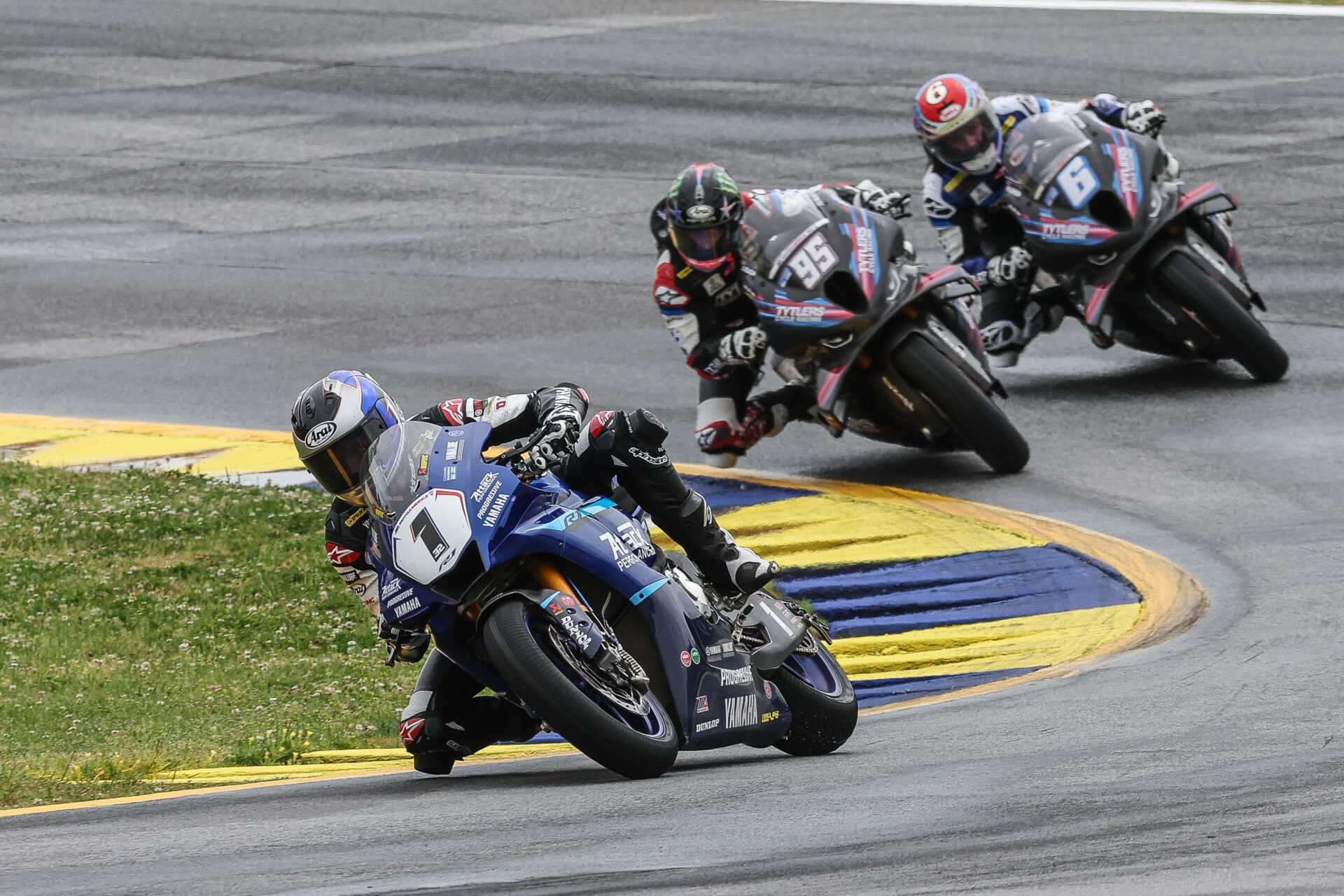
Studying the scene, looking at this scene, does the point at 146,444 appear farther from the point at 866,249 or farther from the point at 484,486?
the point at 484,486

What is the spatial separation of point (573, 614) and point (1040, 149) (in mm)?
6939

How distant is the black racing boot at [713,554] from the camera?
285 inches

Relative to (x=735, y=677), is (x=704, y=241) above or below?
above

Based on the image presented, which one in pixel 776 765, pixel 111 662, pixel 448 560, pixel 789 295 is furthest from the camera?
pixel 789 295

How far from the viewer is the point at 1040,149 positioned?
40.5ft

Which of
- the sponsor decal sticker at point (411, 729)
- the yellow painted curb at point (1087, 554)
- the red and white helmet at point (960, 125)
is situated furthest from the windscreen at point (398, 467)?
the red and white helmet at point (960, 125)

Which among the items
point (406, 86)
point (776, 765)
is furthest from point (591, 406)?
point (406, 86)

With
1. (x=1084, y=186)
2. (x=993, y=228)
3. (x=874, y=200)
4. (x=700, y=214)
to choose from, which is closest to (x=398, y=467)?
(x=700, y=214)

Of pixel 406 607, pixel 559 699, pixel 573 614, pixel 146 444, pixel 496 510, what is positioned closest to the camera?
pixel 559 699

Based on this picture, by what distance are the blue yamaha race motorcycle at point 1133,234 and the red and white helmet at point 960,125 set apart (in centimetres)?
13

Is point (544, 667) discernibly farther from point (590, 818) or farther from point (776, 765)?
point (776, 765)

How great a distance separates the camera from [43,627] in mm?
9688

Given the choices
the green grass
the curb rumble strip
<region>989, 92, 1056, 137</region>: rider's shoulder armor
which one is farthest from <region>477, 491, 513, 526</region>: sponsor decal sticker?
<region>989, 92, 1056, 137</region>: rider's shoulder armor

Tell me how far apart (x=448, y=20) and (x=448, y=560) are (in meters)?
20.7
